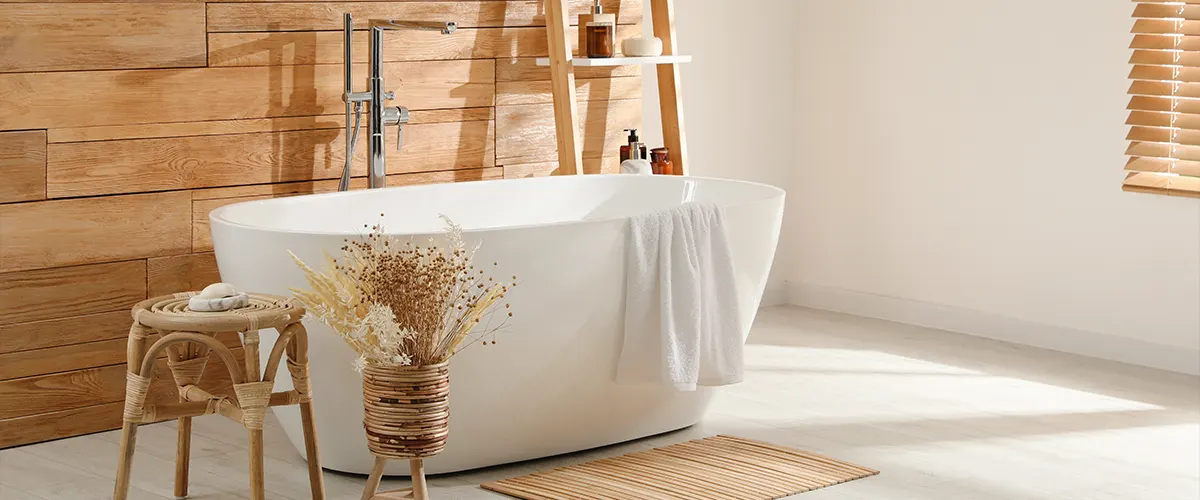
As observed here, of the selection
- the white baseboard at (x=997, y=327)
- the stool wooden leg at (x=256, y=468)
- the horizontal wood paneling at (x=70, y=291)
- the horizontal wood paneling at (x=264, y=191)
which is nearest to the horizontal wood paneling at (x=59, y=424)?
the horizontal wood paneling at (x=70, y=291)

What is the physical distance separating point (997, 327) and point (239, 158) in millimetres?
2678

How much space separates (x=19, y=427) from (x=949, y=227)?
318cm

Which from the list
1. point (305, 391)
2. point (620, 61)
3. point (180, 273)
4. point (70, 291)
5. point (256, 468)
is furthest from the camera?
point (620, 61)

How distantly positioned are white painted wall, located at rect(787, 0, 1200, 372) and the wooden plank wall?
5.33ft

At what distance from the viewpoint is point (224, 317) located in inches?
105

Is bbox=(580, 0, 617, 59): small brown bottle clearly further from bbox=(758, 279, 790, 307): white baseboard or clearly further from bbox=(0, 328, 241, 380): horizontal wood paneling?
bbox=(0, 328, 241, 380): horizontal wood paneling

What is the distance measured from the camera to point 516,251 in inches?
118

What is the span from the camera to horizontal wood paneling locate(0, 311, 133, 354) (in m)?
3.46

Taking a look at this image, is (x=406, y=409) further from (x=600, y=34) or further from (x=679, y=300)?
(x=600, y=34)

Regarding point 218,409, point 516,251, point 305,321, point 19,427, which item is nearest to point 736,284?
point 516,251

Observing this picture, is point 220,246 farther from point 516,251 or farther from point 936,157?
point 936,157

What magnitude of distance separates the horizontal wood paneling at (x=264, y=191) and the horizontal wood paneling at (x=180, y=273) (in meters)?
0.04

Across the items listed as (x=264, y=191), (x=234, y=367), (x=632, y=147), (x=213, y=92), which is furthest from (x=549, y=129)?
(x=234, y=367)

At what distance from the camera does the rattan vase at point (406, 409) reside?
269 cm
